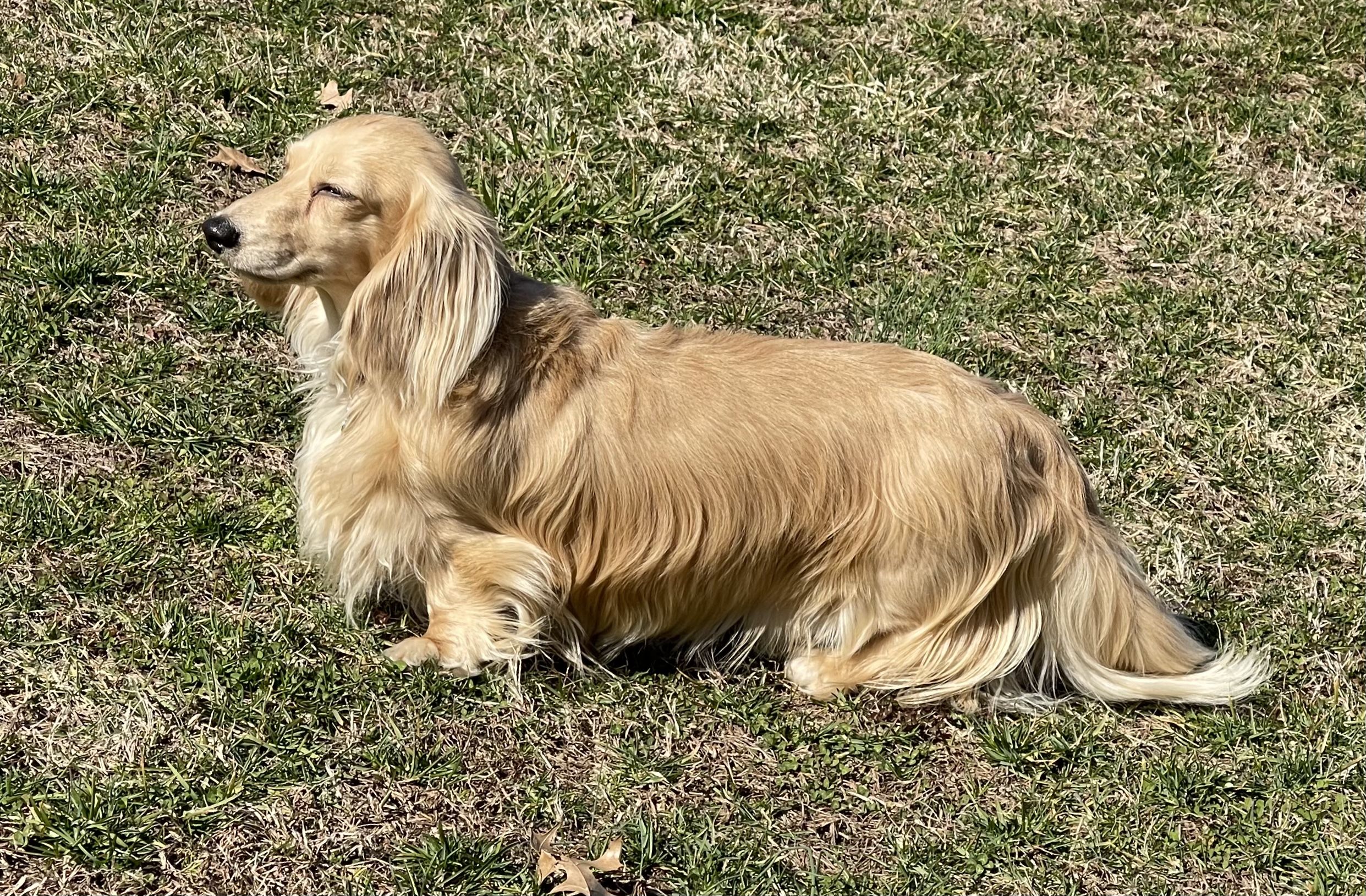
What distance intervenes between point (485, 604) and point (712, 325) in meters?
1.84

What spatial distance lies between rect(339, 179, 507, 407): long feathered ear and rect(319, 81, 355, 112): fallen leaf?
8.50 ft

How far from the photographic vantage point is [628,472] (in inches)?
139

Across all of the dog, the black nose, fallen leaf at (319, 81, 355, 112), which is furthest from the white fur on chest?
fallen leaf at (319, 81, 355, 112)

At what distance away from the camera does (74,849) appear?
3.35m

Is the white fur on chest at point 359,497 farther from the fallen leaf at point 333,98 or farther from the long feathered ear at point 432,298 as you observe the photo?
the fallen leaf at point 333,98

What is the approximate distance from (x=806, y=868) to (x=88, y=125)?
3.99 m

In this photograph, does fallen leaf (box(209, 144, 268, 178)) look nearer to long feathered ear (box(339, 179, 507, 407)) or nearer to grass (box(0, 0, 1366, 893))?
grass (box(0, 0, 1366, 893))

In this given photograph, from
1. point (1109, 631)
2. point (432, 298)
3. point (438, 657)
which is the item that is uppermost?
point (432, 298)

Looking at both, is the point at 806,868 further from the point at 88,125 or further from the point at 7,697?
the point at 88,125

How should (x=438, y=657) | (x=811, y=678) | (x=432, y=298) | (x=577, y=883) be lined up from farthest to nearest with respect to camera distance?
(x=811, y=678) → (x=438, y=657) → (x=577, y=883) → (x=432, y=298)

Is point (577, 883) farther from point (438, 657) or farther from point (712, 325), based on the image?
point (712, 325)

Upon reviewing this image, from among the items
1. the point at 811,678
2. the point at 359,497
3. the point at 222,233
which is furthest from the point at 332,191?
the point at 811,678

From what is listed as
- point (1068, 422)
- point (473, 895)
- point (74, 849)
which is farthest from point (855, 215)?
point (74, 849)

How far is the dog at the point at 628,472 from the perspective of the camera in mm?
3293
